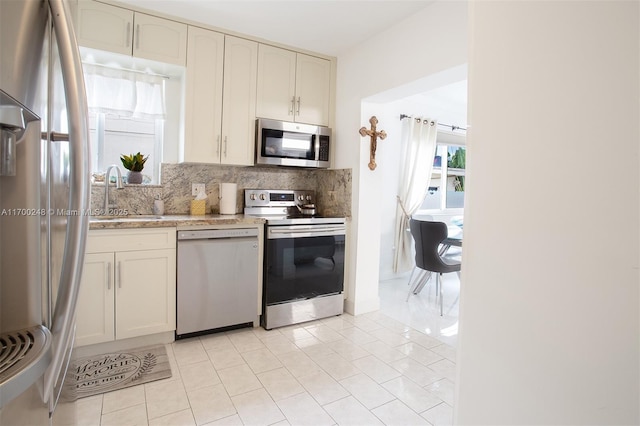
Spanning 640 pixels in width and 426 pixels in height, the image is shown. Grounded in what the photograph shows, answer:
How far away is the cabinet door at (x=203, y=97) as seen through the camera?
2730mm

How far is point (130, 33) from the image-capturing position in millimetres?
2500

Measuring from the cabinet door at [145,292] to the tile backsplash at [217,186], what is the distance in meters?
0.71

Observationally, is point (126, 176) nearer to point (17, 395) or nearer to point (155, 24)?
point (155, 24)

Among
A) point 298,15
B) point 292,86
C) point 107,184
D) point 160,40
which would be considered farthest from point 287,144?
point 107,184

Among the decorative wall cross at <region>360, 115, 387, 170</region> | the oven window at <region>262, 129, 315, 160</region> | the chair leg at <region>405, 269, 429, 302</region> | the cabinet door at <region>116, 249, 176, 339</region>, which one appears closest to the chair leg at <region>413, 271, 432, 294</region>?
the chair leg at <region>405, 269, 429, 302</region>

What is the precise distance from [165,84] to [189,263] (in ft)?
5.39

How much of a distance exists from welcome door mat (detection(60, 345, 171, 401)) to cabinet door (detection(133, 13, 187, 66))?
2130 millimetres

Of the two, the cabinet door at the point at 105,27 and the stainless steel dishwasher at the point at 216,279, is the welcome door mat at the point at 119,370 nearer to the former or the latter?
the stainless steel dishwasher at the point at 216,279

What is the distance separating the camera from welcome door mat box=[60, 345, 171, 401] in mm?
1916

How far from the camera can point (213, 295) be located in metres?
2.57

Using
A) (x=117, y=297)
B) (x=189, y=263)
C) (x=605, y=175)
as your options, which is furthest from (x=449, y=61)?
(x=117, y=297)

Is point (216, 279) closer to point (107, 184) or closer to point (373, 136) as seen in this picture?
point (107, 184)

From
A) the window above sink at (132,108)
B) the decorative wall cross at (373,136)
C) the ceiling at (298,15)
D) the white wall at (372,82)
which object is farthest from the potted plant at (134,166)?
the decorative wall cross at (373,136)

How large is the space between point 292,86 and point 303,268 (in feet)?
5.50
